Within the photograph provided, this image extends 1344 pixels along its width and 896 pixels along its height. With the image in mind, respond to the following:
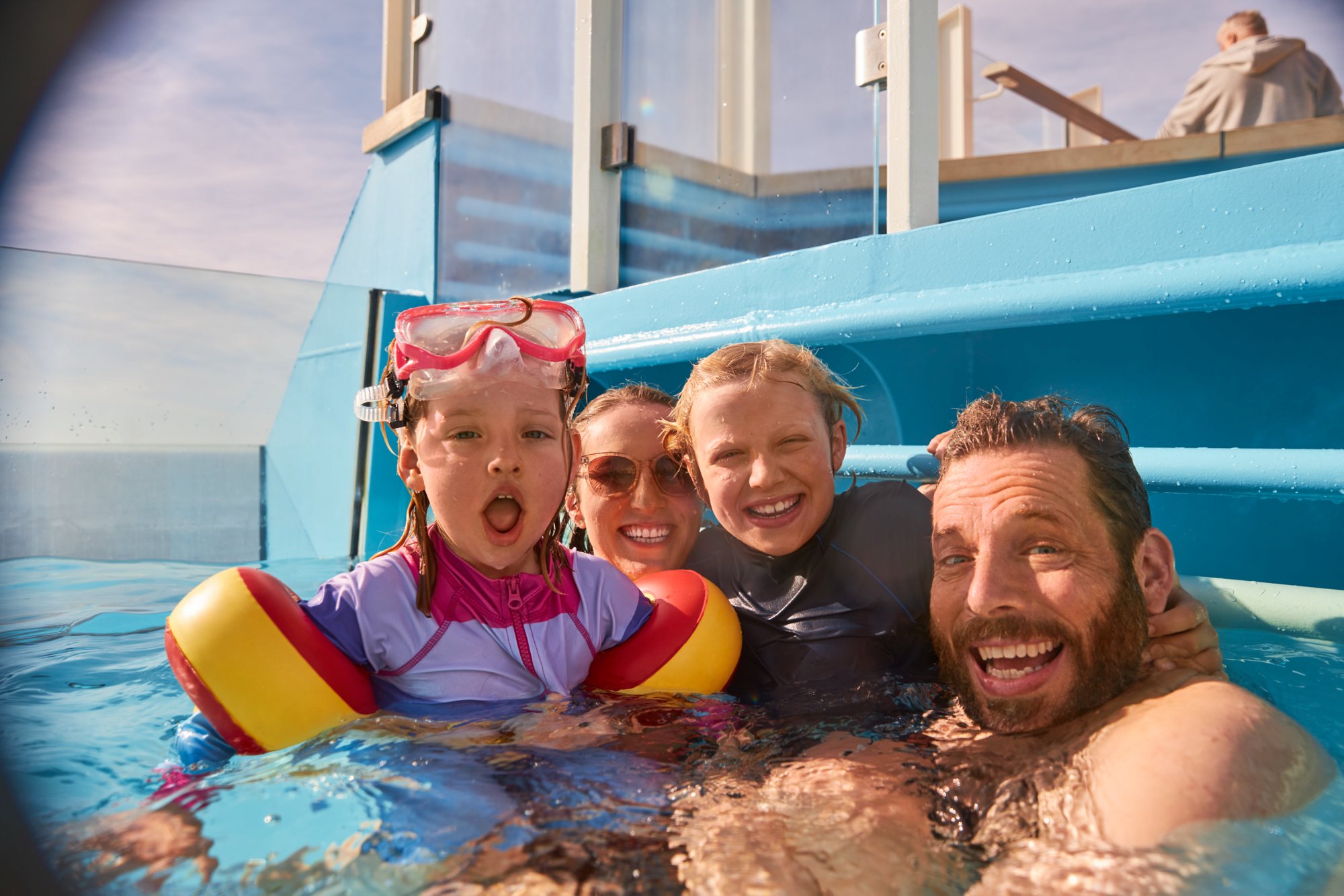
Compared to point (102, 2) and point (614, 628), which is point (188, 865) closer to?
point (614, 628)

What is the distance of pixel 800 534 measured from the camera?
2.53 meters

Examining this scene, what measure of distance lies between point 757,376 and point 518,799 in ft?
4.38

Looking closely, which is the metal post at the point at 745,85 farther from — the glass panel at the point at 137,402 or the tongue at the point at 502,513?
the tongue at the point at 502,513

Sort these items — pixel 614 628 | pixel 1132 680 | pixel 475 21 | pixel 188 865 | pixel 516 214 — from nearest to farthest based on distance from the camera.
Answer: pixel 188 865
pixel 1132 680
pixel 614 628
pixel 516 214
pixel 475 21

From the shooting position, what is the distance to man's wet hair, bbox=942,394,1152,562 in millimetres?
1828

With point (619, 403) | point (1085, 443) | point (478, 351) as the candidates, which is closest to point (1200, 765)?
point (1085, 443)

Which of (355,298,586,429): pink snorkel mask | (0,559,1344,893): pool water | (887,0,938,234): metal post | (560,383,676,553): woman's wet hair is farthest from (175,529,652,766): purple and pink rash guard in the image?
(887,0,938,234): metal post

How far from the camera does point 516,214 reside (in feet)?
18.2

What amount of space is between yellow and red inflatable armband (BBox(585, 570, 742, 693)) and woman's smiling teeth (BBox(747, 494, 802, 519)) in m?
0.27

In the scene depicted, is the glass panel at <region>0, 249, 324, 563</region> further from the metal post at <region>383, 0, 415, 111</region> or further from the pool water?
the metal post at <region>383, 0, 415, 111</region>

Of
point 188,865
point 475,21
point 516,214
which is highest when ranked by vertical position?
point 475,21

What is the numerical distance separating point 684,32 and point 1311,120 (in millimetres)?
3279

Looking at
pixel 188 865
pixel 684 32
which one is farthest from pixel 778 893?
pixel 684 32

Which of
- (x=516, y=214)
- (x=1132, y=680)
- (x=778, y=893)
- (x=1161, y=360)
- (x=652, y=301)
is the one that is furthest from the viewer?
(x=516, y=214)
